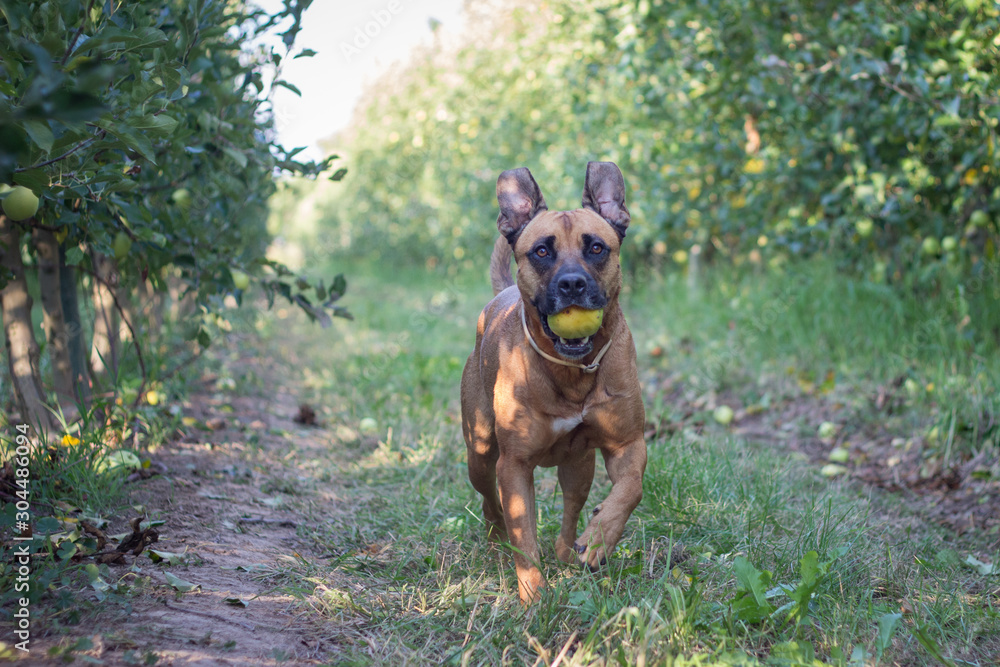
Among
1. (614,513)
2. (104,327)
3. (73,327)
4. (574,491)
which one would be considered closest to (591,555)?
(614,513)

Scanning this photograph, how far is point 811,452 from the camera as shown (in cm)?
506

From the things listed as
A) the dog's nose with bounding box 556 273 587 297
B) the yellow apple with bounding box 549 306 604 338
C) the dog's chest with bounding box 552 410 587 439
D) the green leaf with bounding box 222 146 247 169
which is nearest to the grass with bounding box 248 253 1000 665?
the dog's chest with bounding box 552 410 587 439

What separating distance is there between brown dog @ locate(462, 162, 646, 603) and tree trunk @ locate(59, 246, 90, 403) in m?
2.29

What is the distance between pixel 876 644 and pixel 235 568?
2.22 metres

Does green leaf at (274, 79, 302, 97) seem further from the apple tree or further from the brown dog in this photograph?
the brown dog

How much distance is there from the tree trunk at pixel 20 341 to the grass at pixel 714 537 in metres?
1.42

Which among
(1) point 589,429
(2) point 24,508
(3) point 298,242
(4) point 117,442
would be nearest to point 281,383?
(4) point 117,442

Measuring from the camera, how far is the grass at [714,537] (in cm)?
244

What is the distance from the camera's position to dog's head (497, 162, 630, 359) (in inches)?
109

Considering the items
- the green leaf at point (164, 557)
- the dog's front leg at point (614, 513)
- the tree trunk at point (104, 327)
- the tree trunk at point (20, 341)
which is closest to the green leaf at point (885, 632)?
the dog's front leg at point (614, 513)

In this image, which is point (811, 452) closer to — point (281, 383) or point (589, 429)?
point (589, 429)

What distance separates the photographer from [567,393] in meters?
2.85

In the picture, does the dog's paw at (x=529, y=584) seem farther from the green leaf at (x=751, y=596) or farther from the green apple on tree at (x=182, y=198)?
the green apple on tree at (x=182, y=198)

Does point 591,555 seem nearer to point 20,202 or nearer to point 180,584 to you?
point 180,584
